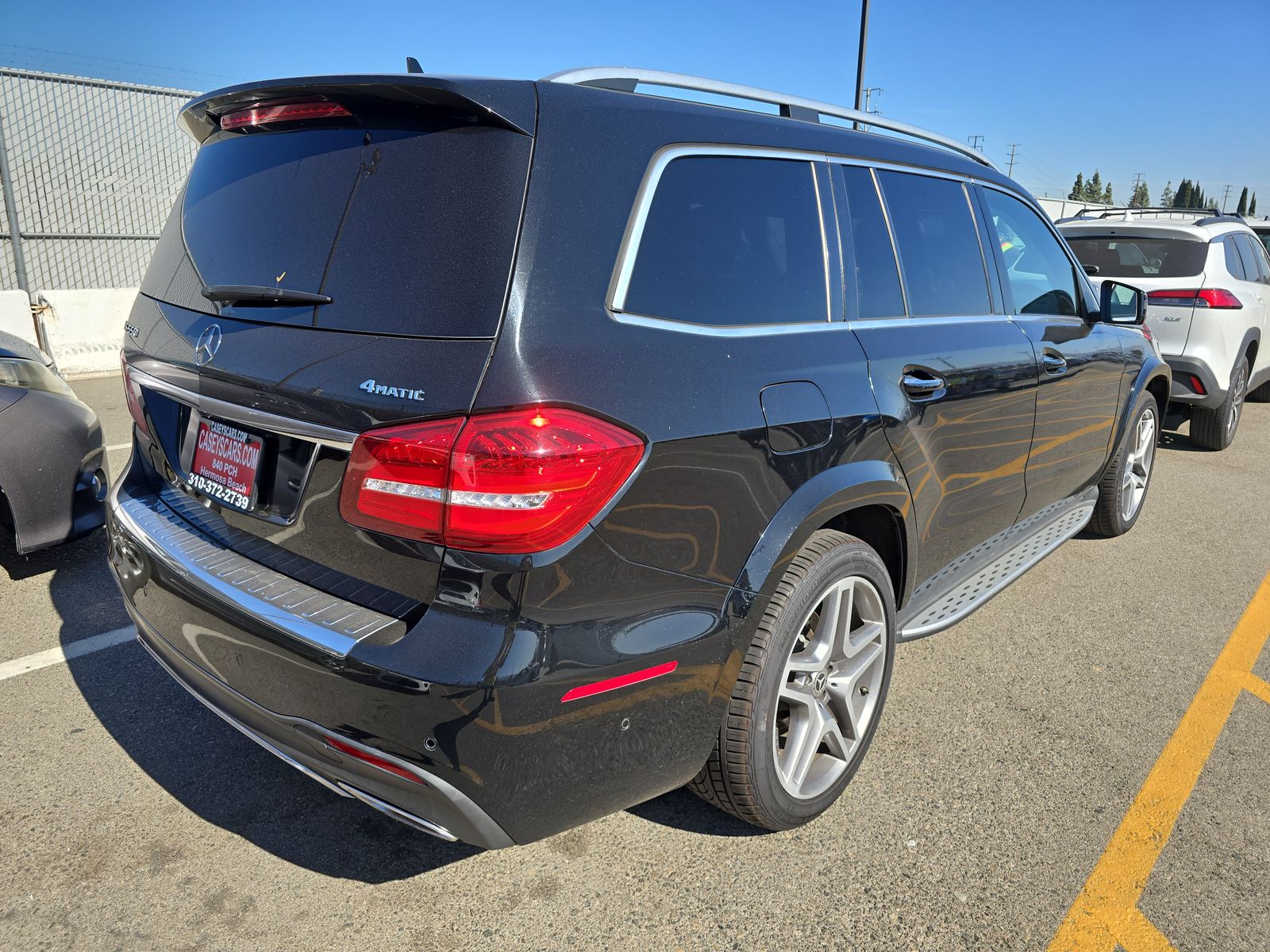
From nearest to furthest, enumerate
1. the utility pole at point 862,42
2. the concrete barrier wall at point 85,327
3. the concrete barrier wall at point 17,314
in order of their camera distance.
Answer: the concrete barrier wall at point 17,314 < the concrete barrier wall at point 85,327 < the utility pole at point 862,42

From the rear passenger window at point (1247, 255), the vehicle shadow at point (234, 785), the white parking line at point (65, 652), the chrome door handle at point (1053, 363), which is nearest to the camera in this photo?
the vehicle shadow at point (234, 785)

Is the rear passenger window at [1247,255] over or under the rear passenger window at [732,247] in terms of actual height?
under

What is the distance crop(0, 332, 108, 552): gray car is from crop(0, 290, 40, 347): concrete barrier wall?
5256 millimetres

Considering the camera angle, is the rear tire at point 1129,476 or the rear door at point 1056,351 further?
the rear tire at point 1129,476

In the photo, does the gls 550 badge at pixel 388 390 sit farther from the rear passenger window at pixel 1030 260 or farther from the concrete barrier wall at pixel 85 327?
the concrete barrier wall at pixel 85 327

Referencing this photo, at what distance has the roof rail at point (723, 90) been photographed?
220cm

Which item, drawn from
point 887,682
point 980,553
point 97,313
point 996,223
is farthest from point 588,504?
point 97,313

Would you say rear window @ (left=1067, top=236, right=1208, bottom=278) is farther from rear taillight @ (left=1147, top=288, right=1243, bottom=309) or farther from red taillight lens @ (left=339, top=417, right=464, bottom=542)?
red taillight lens @ (left=339, top=417, right=464, bottom=542)

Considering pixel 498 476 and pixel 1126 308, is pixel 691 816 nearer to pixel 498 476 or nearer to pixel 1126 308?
pixel 498 476

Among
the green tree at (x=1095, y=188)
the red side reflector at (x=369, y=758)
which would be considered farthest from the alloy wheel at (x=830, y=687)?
the green tree at (x=1095, y=188)

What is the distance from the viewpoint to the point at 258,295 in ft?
7.34

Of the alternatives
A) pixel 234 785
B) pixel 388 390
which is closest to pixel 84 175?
pixel 234 785

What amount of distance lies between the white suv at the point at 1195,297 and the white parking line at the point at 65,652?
6.46 m

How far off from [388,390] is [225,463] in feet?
2.13
